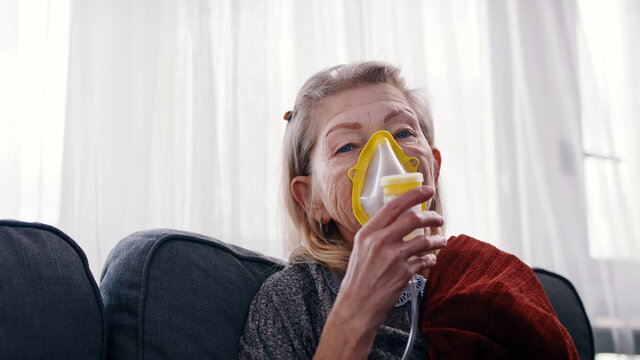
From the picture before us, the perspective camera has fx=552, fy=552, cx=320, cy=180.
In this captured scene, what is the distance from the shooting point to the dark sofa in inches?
37.4

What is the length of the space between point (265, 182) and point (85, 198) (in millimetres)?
645

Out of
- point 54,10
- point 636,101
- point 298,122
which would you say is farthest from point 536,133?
point 54,10

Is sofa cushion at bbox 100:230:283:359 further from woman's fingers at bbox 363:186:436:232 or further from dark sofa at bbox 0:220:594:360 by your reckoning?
woman's fingers at bbox 363:186:436:232

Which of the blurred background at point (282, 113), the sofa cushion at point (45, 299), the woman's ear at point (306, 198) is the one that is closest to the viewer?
the sofa cushion at point (45, 299)

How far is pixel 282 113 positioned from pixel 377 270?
1.33 metres

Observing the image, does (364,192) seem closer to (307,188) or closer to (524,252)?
(307,188)

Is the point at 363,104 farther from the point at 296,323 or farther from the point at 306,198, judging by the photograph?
the point at 296,323

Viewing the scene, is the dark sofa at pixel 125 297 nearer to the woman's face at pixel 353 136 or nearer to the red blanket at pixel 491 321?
the woman's face at pixel 353 136

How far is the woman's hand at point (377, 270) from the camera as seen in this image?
3.11ft

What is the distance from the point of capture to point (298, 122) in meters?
1.49

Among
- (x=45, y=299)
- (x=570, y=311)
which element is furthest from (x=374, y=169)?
(x=570, y=311)

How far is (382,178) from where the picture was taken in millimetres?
1026

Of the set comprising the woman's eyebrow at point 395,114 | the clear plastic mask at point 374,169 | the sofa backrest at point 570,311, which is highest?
the woman's eyebrow at point 395,114

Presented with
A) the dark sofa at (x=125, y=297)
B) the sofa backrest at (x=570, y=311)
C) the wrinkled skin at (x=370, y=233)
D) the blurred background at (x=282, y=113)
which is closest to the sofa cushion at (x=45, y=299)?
the dark sofa at (x=125, y=297)
